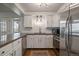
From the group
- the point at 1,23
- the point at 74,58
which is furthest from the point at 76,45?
the point at 1,23

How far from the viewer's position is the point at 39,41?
4699mm

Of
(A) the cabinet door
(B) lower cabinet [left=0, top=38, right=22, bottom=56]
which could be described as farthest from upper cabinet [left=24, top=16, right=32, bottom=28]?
(B) lower cabinet [left=0, top=38, right=22, bottom=56]

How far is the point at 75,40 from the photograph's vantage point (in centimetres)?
179

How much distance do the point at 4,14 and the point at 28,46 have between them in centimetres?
151

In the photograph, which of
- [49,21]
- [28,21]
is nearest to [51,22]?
[49,21]

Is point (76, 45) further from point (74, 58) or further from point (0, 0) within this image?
point (0, 0)

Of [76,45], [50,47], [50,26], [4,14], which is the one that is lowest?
[50,47]

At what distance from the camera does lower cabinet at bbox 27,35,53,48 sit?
4594mm

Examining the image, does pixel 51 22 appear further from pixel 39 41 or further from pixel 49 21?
pixel 39 41

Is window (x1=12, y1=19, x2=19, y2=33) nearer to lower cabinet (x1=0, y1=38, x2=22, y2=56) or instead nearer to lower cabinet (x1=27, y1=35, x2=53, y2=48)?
lower cabinet (x1=27, y1=35, x2=53, y2=48)

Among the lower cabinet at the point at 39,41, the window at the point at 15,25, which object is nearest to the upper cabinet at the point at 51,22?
the lower cabinet at the point at 39,41

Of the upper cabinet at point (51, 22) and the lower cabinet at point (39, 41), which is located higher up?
the upper cabinet at point (51, 22)

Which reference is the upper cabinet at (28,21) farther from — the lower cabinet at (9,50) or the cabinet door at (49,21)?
the lower cabinet at (9,50)

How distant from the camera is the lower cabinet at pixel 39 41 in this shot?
4.59 meters
